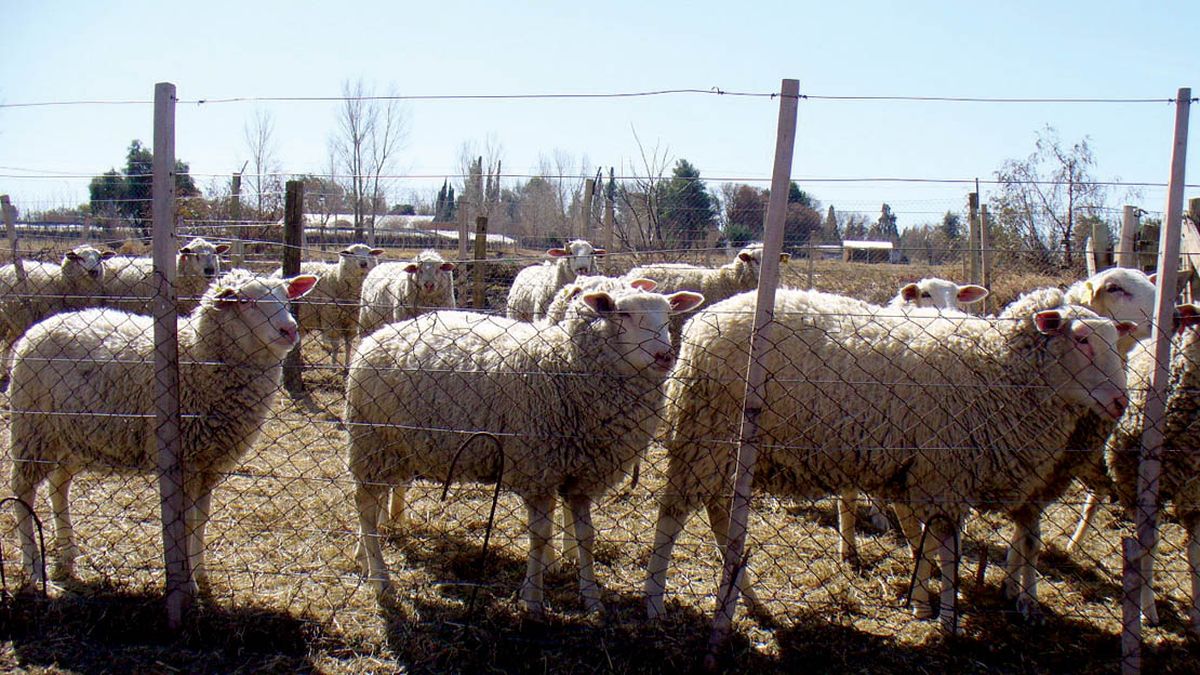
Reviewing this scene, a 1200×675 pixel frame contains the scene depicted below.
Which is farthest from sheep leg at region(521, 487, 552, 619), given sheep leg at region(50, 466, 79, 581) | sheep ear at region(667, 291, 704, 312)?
sheep leg at region(50, 466, 79, 581)

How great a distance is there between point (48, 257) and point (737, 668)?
1737 cm

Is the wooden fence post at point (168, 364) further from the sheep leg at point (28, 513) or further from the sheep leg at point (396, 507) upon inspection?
the sheep leg at point (396, 507)

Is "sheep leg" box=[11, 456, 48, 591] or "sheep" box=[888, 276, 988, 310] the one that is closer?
"sheep leg" box=[11, 456, 48, 591]

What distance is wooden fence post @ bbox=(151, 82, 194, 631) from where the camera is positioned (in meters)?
3.57

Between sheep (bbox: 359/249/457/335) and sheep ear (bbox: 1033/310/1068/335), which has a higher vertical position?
sheep ear (bbox: 1033/310/1068/335)

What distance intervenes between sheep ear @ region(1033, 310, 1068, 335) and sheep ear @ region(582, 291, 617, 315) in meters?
2.23

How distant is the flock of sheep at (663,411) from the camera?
4.27 meters

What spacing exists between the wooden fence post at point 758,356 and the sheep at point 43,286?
9.90 meters

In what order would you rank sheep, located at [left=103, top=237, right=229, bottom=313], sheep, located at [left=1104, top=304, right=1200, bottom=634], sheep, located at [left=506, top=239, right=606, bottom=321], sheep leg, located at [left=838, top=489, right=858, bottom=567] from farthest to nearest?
1. sheep, located at [left=103, top=237, right=229, bottom=313]
2. sheep, located at [left=506, top=239, right=606, bottom=321]
3. sheep leg, located at [left=838, top=489, right=858, bottom=567]
4. sheep, located at [left=1104, top=304, right=1200, bottom=634]

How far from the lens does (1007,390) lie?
4.36 m

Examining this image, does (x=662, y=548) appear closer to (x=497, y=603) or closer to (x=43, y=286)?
(x=497, y=603)

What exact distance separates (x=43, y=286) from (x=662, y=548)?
10.5 metres

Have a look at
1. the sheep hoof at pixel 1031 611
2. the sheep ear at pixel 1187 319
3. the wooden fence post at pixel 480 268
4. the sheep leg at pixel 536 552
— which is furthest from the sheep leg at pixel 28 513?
the wooden fence post at pixel 480 268

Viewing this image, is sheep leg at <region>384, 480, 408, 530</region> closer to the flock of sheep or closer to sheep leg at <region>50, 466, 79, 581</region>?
the flock of sheep
